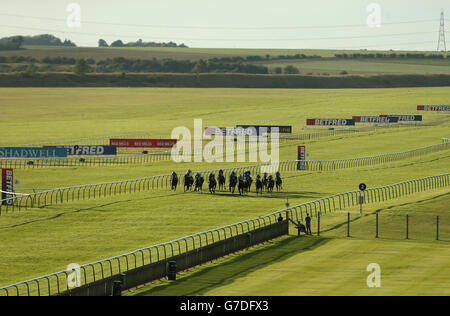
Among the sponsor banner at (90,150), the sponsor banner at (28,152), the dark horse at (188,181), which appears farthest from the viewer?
the sponsor banner at (90,150)

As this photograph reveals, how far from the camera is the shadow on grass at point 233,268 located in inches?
1097

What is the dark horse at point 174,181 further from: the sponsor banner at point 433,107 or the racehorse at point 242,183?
the sponsor banner at point 433,107

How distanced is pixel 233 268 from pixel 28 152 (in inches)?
1632

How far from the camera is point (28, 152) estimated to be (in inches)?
2744

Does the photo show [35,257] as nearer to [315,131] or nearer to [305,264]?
[305,264]

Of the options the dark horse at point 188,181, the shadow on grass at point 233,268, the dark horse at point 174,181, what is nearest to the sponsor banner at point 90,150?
the dark horse at point 174,181

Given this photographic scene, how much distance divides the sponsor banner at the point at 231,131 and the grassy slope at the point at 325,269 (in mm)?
54882

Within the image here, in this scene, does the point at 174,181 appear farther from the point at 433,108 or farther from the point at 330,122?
the point at 433,108

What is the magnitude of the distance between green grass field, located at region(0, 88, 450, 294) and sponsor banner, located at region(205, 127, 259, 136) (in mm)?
5702

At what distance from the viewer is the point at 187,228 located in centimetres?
4094

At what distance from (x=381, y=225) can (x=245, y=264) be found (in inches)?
404

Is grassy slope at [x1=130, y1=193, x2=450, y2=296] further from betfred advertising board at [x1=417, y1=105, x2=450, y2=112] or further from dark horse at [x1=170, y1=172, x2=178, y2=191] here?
betfred advertising board at [x1=417, y1=105, x2=450, y2=112]

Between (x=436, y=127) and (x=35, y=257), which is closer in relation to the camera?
(x=35, y=257)
